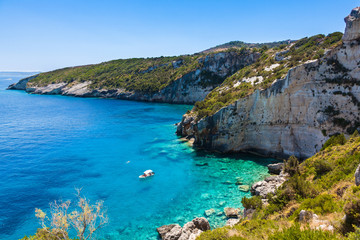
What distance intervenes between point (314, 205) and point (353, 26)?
77.4ft

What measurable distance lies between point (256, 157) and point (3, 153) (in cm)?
4086

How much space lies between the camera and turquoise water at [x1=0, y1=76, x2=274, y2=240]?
776 inches

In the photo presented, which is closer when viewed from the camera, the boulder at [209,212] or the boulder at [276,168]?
the boulder at [209,212]

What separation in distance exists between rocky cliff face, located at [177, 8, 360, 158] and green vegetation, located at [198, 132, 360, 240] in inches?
185

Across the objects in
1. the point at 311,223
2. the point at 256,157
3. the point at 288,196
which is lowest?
the point at 256,157

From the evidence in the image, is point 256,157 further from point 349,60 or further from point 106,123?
point 106,123

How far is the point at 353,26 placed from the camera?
2430cm

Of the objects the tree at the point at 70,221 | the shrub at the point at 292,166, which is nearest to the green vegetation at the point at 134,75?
the shrub at the point at 292,166

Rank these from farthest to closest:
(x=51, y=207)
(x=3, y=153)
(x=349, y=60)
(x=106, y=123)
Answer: (x=106, y=123)
(x=3, y=153)
(x=349, y=60)
(x=51, y=207)

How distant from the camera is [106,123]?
57.2m

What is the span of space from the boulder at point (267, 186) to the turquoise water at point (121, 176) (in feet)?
4.54

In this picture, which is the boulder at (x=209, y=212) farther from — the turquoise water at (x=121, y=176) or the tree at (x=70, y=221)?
the tree at (x=70, y=221)

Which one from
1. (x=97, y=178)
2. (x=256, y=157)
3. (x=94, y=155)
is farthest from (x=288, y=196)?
(x=94, y=155)

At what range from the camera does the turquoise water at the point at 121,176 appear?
19719 millimetres
